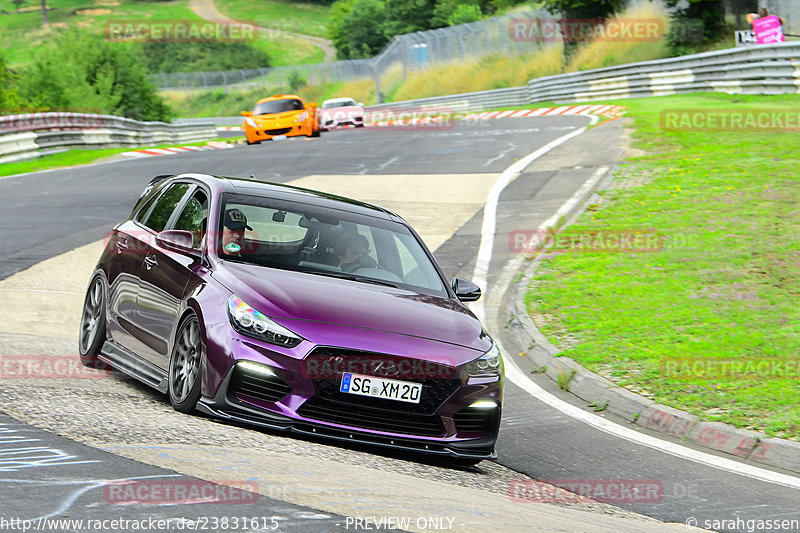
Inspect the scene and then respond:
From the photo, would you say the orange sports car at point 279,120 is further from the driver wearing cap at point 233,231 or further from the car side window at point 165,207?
the driver wearing cap at point 233,231

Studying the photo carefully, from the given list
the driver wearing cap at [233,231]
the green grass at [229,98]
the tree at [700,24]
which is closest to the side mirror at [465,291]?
the driver wearing cap at [233,231]

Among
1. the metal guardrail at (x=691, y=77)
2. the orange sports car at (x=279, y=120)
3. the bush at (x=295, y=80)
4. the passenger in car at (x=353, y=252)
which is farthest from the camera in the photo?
the bush at (x=295, y=80)

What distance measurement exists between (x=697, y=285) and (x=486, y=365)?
5959mm

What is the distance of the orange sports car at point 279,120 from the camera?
34.5 metres

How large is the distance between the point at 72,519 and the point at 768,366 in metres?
6.68

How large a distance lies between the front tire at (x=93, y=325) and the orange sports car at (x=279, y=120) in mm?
26086

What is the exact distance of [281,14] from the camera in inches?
5960

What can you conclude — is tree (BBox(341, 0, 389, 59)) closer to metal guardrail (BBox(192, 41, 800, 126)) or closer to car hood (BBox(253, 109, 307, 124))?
metal guardrail (BBox(192, 41, 800, 126))

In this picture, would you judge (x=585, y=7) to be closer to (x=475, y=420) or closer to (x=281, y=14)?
(x=475, y=420)

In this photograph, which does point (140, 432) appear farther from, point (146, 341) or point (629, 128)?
point (629, 128)

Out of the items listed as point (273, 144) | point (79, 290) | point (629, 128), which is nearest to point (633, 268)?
point (79, 290)

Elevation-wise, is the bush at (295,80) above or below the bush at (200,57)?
below

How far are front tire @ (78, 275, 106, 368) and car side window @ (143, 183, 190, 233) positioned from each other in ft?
2.21

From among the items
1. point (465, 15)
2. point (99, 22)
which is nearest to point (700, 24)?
point (465, 15)
